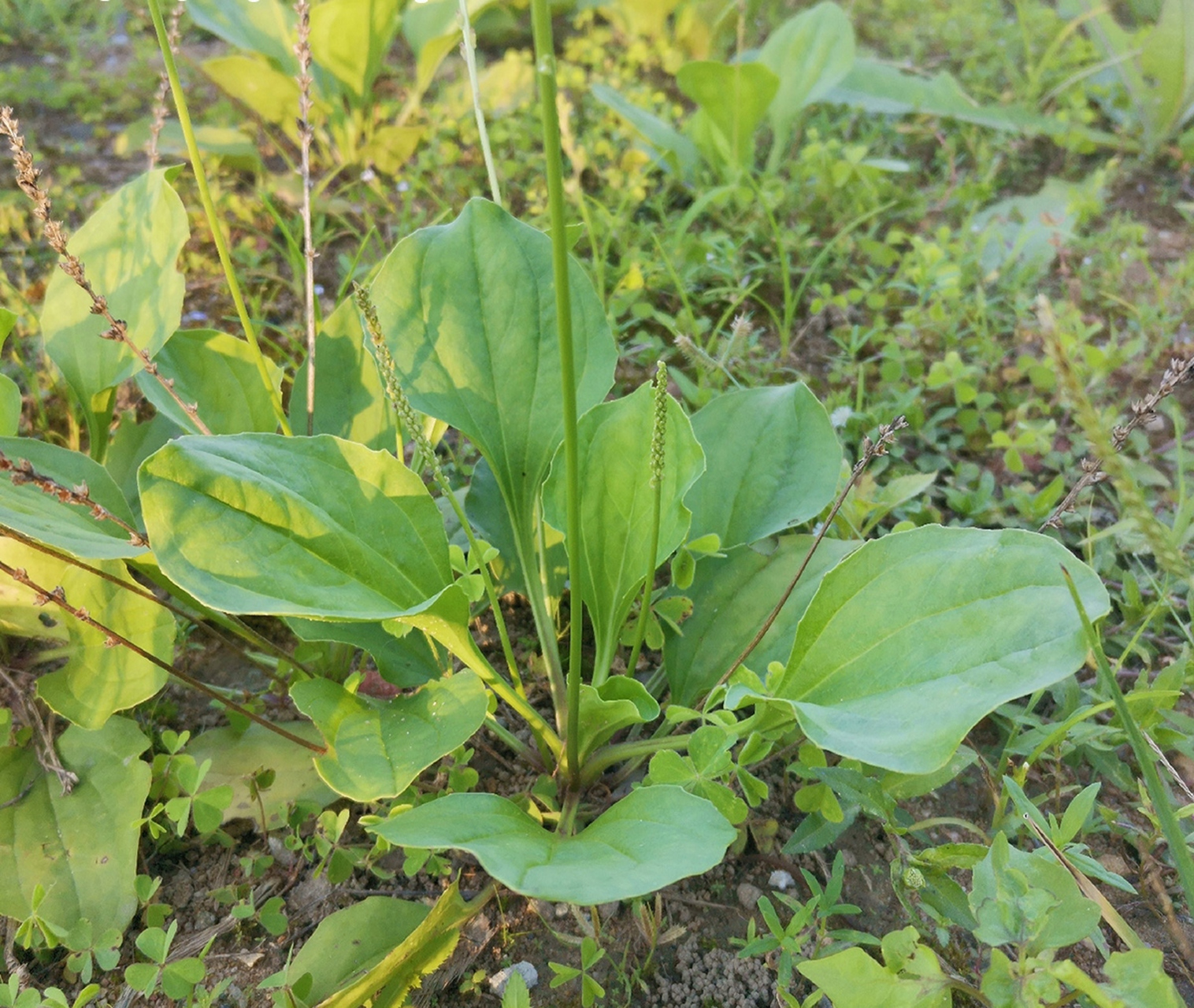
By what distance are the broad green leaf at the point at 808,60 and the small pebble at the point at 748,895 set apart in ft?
7.18

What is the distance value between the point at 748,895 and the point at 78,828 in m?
0.99

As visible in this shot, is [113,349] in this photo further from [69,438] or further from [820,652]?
[820,652]

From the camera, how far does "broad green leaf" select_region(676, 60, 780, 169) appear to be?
2520mm

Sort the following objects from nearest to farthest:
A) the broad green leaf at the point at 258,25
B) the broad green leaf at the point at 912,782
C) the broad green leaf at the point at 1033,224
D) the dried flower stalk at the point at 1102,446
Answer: the dried flower stalk at the point at 1102,446, the broad green leaf at the point at 912,782, the broad green leaf at the point at 1033,224, the broad green leaf at the point at 258,25

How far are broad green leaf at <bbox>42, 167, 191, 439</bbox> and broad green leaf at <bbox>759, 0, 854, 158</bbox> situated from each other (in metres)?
1.85

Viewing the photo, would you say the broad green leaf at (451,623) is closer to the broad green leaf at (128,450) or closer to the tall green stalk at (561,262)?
the tall green stalk at (561,262)

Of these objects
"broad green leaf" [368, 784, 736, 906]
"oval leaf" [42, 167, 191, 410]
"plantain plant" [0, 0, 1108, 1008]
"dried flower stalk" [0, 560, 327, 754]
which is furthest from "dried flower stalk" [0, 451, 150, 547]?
"broad green leaf" [368, 784, 736, 906]

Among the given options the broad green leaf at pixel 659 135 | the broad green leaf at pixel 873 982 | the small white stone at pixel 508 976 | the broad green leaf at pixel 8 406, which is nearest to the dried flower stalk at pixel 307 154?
the broad green leaf at pixel 8 406

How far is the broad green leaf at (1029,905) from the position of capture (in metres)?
0.93

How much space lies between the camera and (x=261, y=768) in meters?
1.40

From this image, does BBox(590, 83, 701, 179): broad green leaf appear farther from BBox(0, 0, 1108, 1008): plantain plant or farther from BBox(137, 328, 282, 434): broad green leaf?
BBox(137, 328, 282, 434): broad green leaf

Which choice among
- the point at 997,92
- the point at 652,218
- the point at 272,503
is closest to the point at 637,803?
the point at 272,503

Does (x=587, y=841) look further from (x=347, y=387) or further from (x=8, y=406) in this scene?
(x=8, y=406)

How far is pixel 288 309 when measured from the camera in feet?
7.69
